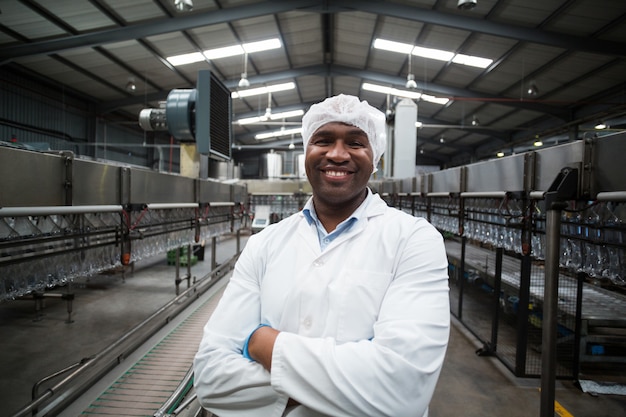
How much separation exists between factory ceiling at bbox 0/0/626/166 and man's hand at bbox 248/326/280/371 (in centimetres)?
464

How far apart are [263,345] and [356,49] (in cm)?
865

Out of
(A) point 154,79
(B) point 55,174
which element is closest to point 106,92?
(A) point 154,79

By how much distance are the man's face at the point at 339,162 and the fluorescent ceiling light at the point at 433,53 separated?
7285mm

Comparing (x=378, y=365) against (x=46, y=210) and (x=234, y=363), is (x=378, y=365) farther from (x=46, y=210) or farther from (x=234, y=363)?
(x=46, y=210)

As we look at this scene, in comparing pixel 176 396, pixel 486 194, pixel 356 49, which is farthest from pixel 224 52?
pixel 176 396

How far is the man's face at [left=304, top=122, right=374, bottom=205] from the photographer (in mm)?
954

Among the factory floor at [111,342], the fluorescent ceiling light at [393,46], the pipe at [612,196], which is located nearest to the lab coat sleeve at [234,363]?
the pipe at [612,196]

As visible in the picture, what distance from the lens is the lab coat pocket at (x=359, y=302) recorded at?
0.83 metres

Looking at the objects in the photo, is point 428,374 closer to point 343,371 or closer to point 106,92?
point 343,371

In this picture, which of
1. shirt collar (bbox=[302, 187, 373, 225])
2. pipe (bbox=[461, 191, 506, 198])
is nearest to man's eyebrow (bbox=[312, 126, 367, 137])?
shirt collar (bbox=[302, 187, 373, 225])

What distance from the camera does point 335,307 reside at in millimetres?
848

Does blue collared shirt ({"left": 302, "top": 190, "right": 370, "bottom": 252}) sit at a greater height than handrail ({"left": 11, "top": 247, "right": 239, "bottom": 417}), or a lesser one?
greater

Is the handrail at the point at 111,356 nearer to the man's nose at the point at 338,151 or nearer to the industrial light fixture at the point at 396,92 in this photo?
the man's nose at the point at 338,151

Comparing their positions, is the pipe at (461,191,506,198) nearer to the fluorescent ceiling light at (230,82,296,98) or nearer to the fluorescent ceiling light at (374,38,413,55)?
the fluorescent ceiling light at (374,38,413,55)
